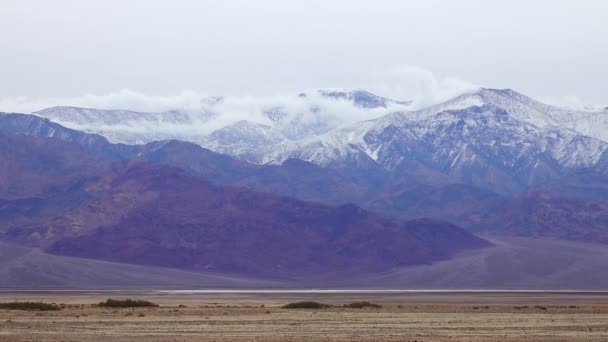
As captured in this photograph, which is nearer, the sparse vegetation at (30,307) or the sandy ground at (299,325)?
the sandy ground at (299,325)

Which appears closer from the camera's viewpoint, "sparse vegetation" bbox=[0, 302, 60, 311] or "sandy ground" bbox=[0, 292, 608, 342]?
"sandy ground" bbox=[0, 292, 608, 342]

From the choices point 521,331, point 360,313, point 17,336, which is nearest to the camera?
point 17,336

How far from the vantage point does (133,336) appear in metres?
67.1

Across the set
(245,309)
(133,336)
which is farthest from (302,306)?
(133,336)

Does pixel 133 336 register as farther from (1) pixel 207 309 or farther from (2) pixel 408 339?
(1) pixel 207 309

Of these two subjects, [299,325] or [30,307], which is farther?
[30,307]

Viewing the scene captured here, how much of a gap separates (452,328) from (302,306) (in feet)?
84.3

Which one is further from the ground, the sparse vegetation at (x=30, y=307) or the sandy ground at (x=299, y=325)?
the sparse vegetation at (x=30, y=307)

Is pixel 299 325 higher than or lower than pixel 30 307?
lower

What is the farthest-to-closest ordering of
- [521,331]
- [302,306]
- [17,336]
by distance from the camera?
[302,306], [521,331], [17,336]

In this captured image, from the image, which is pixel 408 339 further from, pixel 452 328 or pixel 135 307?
pixel 135 307

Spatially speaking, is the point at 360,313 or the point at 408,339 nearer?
the point at 408,339

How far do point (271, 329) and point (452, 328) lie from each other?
11173mm

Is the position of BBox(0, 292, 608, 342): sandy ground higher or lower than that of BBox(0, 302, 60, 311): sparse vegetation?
lower
